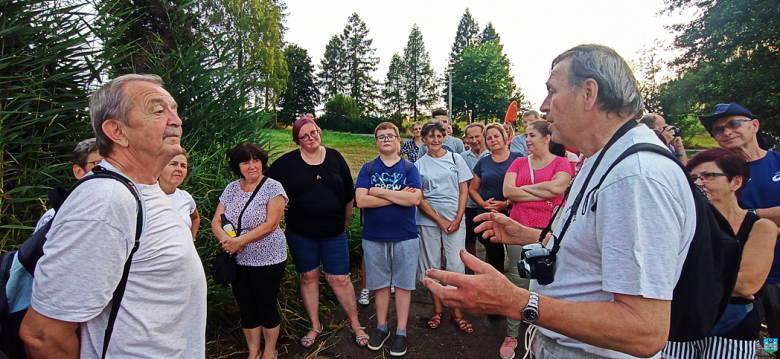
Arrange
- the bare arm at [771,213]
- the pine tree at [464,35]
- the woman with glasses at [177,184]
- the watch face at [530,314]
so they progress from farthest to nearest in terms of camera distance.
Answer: the pine tree at [464,35], the woman with glasses at [177,184], the bare arm at [771,213], the watch face at [530,314]

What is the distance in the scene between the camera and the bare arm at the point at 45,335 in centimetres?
118

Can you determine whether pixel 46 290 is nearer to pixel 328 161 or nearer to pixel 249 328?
pixel 249 328

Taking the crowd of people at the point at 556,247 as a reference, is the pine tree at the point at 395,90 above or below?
above

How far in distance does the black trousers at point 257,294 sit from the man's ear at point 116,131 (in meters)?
1.90

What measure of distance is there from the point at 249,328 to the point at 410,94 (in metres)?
58.4

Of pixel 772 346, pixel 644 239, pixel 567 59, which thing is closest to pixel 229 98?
pixel 567 59

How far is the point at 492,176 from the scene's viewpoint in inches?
166

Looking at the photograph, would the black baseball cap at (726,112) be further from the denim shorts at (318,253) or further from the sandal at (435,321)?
the denim shorts at (318,253)

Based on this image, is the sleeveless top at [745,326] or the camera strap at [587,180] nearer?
the camera strap at [587,180]

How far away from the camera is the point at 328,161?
3678 millimetres

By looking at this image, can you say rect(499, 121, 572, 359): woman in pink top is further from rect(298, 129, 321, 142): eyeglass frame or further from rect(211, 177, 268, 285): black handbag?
rect(211, 177, 268, 285): black handbag

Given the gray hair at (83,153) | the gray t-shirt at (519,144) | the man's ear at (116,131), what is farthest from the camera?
the gray t-shirt at (519,144)

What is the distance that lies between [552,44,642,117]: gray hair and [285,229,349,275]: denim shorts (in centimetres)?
277

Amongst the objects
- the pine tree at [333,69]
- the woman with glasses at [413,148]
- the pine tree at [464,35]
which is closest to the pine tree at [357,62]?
the pine tree at [333,69]
